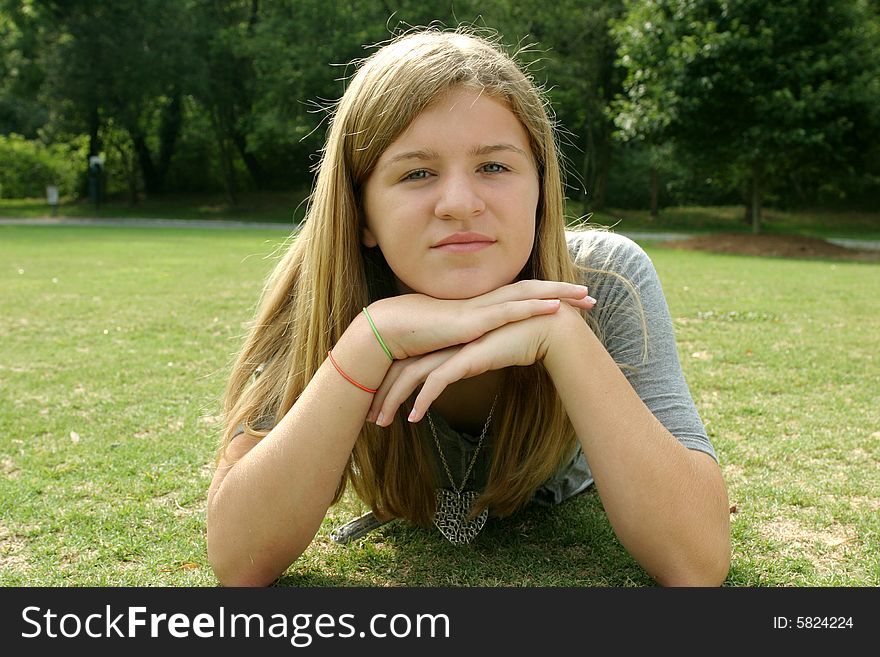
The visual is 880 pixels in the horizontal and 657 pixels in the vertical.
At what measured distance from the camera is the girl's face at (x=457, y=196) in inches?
80.0

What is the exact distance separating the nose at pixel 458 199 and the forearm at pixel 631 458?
35 centimetres

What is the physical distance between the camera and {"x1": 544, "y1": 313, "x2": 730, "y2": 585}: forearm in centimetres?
206

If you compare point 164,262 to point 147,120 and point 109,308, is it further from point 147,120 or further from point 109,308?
point 147,120

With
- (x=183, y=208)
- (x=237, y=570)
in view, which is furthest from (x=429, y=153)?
(x=183, y=208)

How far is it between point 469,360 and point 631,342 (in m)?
0.59

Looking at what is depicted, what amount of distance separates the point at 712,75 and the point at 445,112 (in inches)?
653

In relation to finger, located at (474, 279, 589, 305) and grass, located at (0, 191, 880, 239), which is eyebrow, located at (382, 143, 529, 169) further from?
grass, located at (0, 191, 880, 239)

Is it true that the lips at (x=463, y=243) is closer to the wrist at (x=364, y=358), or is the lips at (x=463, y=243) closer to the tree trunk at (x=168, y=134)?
the wrist at (x=364, y=358)

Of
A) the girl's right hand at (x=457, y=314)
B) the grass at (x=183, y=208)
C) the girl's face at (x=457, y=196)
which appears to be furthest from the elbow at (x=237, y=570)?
the grass at (x=183, y=208)

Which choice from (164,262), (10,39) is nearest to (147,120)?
(10,39)

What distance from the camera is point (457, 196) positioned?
77.6 inches

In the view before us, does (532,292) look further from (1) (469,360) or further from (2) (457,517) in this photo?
(2) (457,517)

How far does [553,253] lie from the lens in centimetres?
231

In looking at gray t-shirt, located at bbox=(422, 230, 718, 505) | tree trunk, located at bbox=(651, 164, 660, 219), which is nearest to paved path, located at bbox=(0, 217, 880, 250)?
tree trunk, located at bbox=(651, 164, 660, 219)
